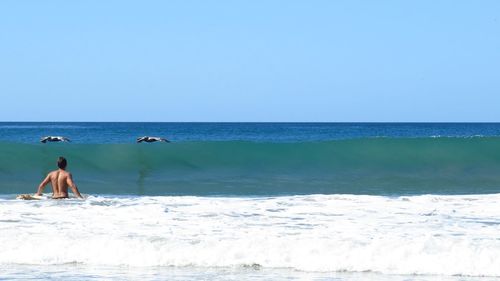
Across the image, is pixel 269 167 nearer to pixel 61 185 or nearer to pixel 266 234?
pixel 61 185

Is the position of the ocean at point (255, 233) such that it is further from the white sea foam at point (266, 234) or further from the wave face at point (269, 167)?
the wave face at point (269, 167)

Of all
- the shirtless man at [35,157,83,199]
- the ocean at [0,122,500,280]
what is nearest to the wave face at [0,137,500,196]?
the ocean at [0,122,500,280]

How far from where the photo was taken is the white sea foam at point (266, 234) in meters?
8.61

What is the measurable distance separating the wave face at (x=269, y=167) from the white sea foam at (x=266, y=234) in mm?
4762

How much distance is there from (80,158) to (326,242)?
682 inches

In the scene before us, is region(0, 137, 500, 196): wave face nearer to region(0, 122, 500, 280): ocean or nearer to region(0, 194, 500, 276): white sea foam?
region(0, 122, 500, 280): ocean

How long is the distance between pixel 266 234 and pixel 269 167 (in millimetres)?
15265

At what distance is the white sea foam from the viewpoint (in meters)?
8.61

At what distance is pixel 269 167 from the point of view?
25047mm

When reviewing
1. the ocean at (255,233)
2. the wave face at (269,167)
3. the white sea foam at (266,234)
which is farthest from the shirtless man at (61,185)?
the wave face at (269,167)

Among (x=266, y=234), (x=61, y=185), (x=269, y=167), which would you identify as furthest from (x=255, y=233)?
(x=269, y=167)

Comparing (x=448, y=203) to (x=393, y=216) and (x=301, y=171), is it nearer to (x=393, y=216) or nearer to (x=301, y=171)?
(x=393, y=216)

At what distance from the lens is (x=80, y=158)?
25422 mm

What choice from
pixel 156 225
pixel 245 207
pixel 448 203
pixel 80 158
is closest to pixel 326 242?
pixel 156 225
